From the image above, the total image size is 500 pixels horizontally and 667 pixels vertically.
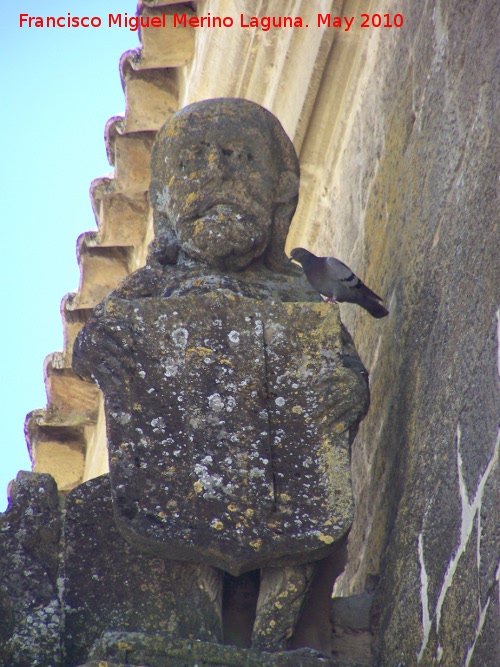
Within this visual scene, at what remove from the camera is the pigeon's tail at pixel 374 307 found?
3641 mm

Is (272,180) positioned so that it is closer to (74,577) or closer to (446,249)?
(446,249)

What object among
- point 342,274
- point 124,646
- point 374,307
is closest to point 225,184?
point 342,274

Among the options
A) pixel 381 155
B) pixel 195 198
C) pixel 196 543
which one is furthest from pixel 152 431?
pixel 381 155

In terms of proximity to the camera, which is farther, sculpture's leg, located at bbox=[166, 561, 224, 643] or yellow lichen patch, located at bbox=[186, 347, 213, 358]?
yellow lichen patch, located at bbox=[186, 347, 213, 358]

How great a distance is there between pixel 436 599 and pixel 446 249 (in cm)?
94

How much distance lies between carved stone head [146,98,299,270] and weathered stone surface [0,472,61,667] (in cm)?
75

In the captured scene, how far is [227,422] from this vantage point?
10.1 ft

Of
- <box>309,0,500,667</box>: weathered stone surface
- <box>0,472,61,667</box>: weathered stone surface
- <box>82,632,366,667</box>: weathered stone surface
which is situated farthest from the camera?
<box>0,472,61,667</box>: weathered stone surface

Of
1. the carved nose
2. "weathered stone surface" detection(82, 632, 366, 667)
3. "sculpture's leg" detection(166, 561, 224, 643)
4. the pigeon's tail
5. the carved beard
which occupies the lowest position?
"weathered stone surface" detection(82, 632, 366, 667)

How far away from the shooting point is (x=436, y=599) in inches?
112

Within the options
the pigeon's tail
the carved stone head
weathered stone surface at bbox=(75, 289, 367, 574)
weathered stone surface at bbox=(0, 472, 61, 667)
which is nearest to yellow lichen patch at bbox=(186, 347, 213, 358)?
weathered stone surface at bbox=(75, 289, 367, 574)

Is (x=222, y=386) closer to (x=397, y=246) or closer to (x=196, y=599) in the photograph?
(x=196, y=599)

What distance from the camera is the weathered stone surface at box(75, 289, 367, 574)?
9.75 ft

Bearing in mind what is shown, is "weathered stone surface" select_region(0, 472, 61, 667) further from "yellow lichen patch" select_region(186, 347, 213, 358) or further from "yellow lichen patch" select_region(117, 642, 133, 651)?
"yellow lichen patch" select_region(186, 347, 213, 358)
